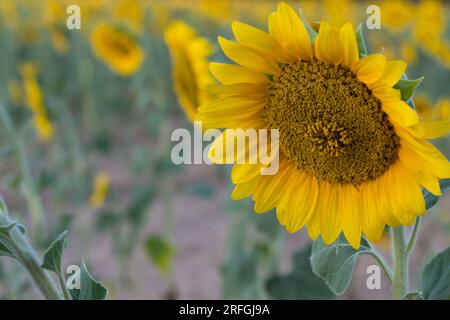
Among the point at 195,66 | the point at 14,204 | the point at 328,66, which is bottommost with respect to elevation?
the point at 14,204

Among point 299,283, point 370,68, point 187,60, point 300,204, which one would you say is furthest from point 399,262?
point 187,60

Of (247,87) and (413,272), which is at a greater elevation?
(247,87)

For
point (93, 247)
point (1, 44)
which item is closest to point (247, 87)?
point (93, 247)

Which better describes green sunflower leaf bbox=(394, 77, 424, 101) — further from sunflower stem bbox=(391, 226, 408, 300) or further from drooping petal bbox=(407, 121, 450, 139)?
sunflower stem bbox=(391, 226, 408, 300)

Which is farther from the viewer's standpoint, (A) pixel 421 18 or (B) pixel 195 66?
(A) pixel 421 18

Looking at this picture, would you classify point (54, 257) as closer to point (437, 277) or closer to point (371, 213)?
point (371, 213)

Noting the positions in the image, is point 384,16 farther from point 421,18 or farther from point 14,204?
point 14,204
